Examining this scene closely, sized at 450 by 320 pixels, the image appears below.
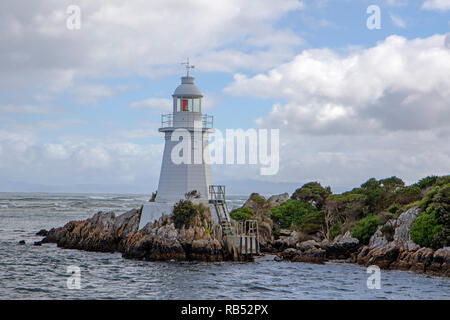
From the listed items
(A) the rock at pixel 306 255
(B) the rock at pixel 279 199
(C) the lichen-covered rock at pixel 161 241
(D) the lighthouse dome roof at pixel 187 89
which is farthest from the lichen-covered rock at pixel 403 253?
(B) the rock at pixel 279 199

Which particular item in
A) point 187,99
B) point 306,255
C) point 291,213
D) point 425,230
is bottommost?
point 306,255

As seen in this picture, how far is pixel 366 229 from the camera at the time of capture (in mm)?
41906

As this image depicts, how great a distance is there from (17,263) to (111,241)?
8106 mm

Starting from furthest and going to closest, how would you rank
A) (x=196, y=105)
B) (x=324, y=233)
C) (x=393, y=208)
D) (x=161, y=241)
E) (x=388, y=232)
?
(x=324, y=233) < (x=393, y=208) < (x=196, y=105) < (x=388, y=232) < (x=161, y=241)

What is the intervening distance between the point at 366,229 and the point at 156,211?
15757 millimetres

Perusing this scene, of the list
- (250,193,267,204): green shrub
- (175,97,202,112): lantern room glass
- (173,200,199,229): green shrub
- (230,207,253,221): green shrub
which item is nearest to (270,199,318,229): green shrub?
(230,207,253,221): green shrub

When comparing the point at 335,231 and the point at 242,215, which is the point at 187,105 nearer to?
the point at 242,215

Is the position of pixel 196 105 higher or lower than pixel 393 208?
higher

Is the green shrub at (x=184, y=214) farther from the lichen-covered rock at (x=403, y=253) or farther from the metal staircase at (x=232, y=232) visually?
the lichen-covered rock at (x=403, y=253)

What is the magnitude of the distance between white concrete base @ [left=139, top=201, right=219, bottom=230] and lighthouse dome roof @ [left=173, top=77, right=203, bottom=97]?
27.6 ft

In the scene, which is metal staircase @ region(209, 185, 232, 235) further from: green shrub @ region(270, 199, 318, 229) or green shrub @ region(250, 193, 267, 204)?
green shrub @ region(250, 193, 267, 204)

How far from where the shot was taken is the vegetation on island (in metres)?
37.0

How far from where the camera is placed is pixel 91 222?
46438 millimetres

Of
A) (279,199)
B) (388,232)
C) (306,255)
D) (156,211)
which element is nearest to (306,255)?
(306,255)
